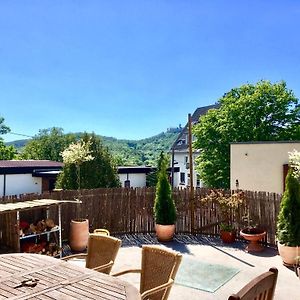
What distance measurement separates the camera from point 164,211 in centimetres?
1001

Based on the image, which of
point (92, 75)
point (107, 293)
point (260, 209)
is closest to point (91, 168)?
point (260, 209)

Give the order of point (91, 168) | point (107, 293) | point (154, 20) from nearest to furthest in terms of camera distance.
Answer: point (107, 293) → point (154, 20) → point (91, 168)

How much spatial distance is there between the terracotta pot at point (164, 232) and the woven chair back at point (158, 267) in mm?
5583

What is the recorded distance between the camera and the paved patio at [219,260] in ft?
19.7

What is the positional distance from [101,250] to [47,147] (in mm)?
46500

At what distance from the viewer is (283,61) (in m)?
19.0

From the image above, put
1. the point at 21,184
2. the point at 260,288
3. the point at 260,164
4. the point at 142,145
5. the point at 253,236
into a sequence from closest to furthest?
1. the point at 260,288
2. the point at 253,236
3. the point at 260,164
4. the point at 21,184
5. the point at 142,145

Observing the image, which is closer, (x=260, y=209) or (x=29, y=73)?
(x=260, y=209)

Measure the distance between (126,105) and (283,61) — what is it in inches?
1080

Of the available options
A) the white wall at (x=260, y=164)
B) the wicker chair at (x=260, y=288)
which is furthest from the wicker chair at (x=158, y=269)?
the white wall at (x=260, y=164)

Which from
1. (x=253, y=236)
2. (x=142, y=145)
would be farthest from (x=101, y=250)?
(x=142, y=145)

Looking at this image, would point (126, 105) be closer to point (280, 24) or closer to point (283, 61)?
point (283, 61)

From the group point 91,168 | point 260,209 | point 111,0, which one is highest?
point 111,0

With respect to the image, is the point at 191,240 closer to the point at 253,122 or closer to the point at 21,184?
the point at 21,184
